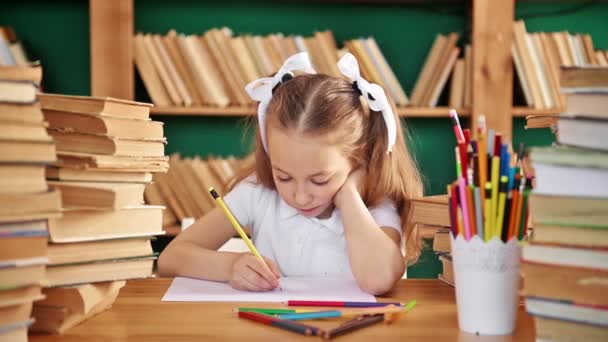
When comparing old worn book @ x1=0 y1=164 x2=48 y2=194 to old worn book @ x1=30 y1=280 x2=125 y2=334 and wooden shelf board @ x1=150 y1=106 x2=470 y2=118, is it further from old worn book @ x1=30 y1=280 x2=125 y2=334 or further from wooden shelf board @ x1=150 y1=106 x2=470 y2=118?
wooden shelf board @ x1=150 y1=106 x2=470 y2=118

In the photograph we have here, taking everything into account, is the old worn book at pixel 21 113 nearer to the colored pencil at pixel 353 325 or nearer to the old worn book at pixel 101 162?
the old worn book at pixel 101 162

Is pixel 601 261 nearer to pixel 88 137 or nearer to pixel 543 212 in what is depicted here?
pixel 543 212

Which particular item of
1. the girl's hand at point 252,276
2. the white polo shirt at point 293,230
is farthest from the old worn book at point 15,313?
the white polo shirt at point 293,230

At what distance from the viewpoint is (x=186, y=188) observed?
312 centimetres

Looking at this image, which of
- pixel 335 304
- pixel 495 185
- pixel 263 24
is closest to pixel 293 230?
pixel 335 304

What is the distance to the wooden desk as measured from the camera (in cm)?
100

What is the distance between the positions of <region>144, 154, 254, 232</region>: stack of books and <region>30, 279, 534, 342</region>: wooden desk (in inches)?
73.5

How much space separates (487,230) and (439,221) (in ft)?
1.11

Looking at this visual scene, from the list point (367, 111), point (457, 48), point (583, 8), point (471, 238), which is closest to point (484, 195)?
point (471, 238)

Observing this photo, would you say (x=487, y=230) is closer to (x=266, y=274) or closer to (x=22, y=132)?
(x=266, y=274)

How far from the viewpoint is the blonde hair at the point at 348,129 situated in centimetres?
158

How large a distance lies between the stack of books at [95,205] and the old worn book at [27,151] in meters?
0.11

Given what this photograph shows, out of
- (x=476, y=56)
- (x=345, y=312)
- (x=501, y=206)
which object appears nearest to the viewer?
(x=501, y=206)

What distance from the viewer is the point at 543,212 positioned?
2.91 feet
